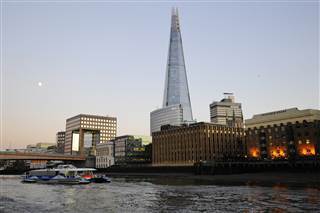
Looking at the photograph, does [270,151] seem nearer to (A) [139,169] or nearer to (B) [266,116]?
(B) [266,116]

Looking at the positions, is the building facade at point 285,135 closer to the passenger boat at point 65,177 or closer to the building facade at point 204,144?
the building facade at point 204,144

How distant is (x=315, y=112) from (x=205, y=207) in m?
129

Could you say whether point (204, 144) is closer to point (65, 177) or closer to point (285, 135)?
point (285, 135)

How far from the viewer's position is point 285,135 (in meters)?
153


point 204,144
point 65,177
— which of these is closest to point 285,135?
point 204,144

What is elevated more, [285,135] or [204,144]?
[285,135]

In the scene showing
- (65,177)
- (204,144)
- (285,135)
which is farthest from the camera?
(204,144)

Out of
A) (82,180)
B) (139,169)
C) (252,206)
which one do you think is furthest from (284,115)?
(252,206)

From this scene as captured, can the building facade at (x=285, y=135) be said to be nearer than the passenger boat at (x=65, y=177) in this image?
No

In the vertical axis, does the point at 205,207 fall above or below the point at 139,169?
above

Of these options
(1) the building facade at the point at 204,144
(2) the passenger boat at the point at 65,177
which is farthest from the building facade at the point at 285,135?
(2) the passenger boat at the point at 65,177

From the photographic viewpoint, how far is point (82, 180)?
308 ft

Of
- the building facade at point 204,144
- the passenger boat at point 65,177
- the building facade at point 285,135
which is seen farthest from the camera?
the building facade at point 204,144

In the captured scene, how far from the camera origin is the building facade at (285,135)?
142 meters
